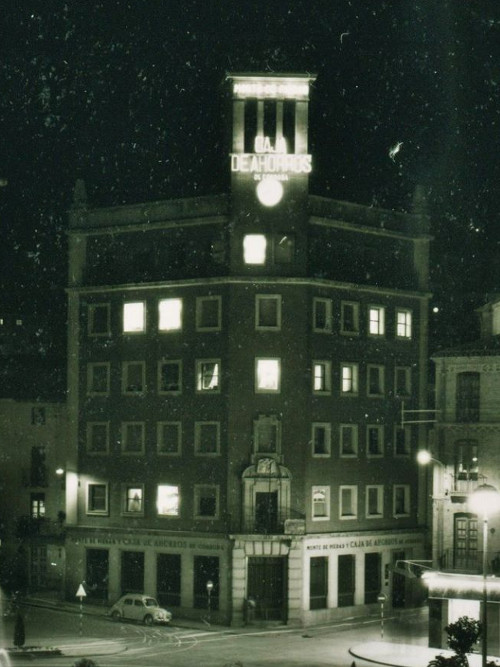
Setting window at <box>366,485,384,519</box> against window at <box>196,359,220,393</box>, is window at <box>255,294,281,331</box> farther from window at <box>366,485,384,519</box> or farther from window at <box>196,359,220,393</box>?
window at <box>366,485,384,519</box>

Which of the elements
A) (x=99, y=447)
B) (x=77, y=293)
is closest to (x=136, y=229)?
(x=77, y=293)

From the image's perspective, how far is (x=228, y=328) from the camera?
7825 cm

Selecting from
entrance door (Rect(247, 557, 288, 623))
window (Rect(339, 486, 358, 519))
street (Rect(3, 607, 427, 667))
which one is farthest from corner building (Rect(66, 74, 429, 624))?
street (Rect(3, 607, 427, 667))

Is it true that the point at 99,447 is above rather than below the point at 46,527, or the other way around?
above

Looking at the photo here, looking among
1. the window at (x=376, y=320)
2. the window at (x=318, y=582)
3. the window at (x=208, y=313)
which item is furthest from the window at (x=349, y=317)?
the window at (x=318, y=582)

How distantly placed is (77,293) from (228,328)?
11879 millimetres

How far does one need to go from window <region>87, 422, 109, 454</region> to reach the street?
10075 millimetres

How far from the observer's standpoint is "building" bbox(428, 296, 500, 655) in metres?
70.0

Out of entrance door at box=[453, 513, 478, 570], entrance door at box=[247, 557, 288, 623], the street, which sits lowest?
the street

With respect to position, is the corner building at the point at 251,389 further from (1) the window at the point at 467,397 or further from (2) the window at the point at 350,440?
(1) the window at the point at 467,397

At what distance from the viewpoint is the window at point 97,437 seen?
83875 millimetres

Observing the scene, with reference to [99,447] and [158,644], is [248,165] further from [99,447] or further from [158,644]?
[158,644]

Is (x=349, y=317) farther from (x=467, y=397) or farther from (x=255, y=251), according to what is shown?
(x=467, y=397)

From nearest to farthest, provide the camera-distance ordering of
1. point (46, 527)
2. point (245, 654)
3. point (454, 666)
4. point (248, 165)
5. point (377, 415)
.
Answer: point (454, 666) < point (245, 654) < point (248, 165) < point (377, 415) < point (46, 527)
